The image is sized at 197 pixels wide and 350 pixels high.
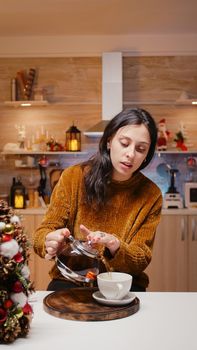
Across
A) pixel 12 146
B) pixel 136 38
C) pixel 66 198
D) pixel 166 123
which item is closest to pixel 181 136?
pixel 166 123

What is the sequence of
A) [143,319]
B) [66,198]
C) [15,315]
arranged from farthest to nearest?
[66,198]
[143,319]
[15,315]

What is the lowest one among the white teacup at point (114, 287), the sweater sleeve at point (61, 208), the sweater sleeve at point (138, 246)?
the white teacup at point (114, 287)

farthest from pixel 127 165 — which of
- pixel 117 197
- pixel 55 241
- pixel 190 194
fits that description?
pixel 190 194

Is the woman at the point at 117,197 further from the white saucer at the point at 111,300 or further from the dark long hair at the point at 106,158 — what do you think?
the white saucer at the point at 111,300

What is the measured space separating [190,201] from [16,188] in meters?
1.72

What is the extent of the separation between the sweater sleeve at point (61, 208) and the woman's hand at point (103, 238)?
11.5 inches

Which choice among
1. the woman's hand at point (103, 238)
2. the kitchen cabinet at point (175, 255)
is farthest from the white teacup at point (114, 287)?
the kitchen cabinet at point (175, 255)

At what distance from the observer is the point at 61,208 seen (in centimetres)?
193

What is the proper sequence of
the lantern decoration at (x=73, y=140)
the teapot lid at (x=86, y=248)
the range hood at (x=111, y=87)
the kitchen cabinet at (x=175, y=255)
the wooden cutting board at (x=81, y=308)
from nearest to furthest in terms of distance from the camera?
the wooden cutting board at (x=81, y=308)
the teapot lid at (x=86, y=248)
the kitchen cabinet at (x=175, y=255)
the range hood at (x=111, y=87)
the lantern decoration at (x=73, y=140)

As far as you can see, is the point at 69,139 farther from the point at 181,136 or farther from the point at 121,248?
the point at 121,248

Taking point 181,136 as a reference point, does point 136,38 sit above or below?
above

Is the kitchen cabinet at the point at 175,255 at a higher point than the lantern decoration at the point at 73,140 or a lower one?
lower

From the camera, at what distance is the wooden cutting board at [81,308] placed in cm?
133

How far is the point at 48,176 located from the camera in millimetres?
4672
